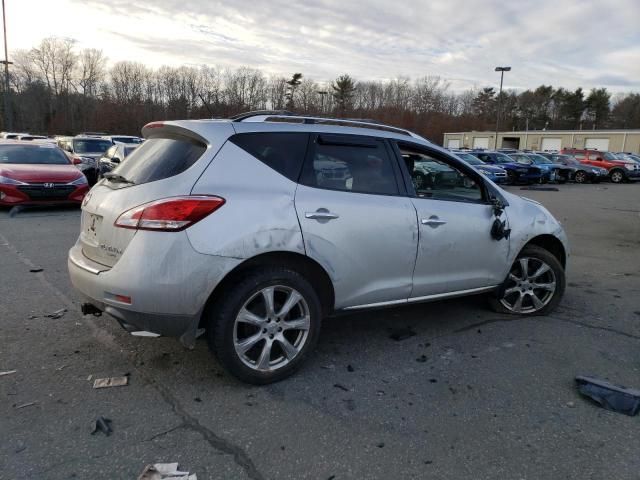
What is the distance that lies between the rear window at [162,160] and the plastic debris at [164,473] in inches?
66.4

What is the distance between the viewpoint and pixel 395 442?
2713 mm

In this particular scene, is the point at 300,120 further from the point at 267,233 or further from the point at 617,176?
the point at 617,176

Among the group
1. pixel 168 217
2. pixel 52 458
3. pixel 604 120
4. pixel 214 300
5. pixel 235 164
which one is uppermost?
pixel 604 120

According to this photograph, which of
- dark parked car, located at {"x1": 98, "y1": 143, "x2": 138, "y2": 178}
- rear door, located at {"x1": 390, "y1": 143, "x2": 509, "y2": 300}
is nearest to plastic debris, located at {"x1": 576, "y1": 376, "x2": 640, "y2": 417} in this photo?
rear door, located at {"x1": 390, "y1": 143, "x2": 509, "y2": 300}

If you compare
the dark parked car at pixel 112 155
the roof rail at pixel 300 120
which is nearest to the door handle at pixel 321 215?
the roof rail at pixel 300 120

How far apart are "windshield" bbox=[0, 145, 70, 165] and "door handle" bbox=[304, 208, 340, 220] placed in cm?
1066

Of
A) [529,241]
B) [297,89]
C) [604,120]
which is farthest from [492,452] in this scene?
[604,120]

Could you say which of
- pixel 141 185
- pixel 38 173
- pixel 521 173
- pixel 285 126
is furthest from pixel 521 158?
pixel 141 185

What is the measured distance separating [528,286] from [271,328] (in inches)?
109

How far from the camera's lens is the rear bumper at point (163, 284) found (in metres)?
2.89

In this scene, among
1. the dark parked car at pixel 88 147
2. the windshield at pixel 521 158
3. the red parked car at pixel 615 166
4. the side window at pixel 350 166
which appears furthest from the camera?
the red parked car at pixel 615 166

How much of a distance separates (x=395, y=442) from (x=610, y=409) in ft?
4.93

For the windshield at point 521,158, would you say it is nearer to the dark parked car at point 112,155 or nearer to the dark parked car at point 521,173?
the dark parked car at point 521,173

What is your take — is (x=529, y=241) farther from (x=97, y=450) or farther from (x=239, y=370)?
(x=97, y=450)
